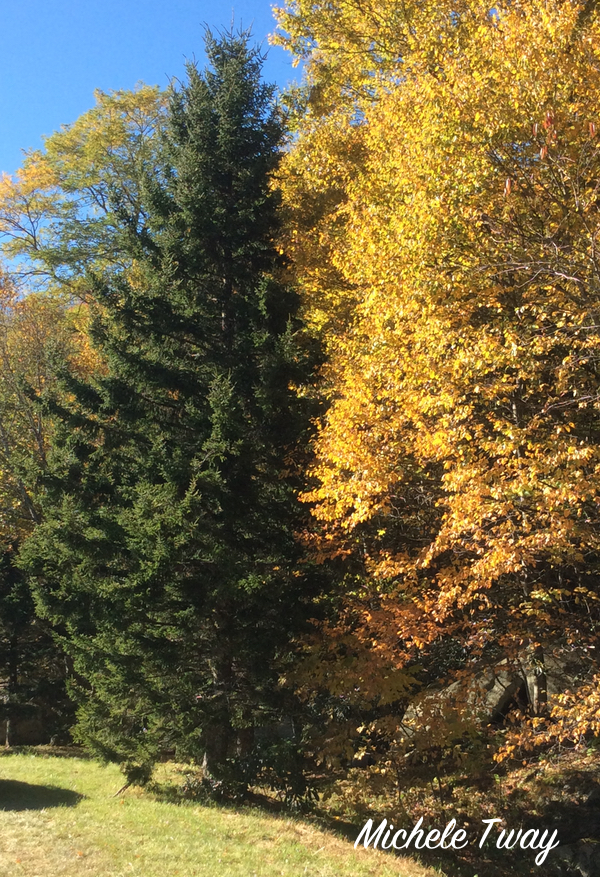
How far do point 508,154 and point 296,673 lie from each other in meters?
8.19

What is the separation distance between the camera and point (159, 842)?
7195 millimetres

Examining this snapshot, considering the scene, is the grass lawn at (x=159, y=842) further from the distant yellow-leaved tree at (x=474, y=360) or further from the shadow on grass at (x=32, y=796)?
the distant yellow-leaved tree at (x=474, y=360)

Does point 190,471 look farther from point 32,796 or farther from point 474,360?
point 32,796

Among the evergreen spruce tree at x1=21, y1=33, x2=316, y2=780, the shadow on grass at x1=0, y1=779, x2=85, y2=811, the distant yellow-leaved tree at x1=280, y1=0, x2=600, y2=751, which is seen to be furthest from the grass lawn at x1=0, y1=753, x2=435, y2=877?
the distant yellow-leaved tree at x1=280, y1=0, x2=600, y2=751

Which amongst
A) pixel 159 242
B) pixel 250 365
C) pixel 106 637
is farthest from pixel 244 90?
pixel 106 637

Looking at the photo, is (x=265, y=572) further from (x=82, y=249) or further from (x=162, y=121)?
(x=162, y=121)

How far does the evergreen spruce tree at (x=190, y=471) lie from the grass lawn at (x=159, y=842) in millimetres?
897

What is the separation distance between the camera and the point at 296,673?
33.5ft

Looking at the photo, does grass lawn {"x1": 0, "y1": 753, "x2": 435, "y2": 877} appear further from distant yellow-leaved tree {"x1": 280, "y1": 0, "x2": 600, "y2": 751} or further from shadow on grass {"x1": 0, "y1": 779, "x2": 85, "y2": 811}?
distant yellow-leaved tree {"x1": 280, "y1": 0, "x2": 600, "y2": 751}

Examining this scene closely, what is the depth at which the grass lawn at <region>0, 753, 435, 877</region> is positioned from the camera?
20.7 feet

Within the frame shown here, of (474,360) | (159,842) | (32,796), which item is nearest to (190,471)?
(474,360)

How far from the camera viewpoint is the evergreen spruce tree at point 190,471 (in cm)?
935

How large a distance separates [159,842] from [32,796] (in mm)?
3758

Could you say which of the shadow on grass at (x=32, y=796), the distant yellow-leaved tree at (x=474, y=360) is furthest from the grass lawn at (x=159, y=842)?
the distant yellow-leaved tree at (x=474, y=360)
